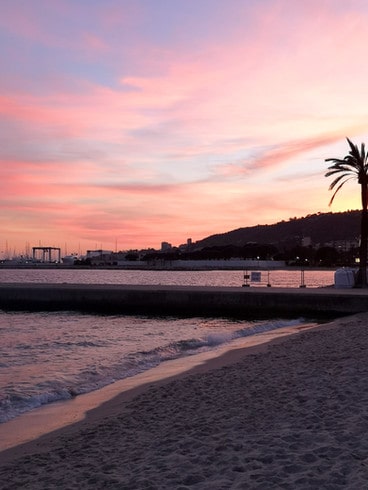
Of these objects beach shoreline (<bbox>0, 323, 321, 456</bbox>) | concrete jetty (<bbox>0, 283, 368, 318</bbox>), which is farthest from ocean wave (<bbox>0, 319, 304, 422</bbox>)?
concrete jetty (<bbox>0, 283, 368, 318</bbox>)

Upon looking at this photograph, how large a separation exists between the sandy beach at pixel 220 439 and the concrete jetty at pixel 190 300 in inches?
818

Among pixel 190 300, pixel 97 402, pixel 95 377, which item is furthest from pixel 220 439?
pixel 190 300

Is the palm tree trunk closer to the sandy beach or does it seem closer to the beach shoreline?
the beach shoreline

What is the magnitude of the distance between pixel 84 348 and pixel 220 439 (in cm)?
1375

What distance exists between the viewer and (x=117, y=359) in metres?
17.2

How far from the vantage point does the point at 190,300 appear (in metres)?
37.0

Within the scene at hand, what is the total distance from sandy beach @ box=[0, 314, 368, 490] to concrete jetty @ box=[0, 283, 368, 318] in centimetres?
2077

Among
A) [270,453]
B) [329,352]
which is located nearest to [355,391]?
[270,453]

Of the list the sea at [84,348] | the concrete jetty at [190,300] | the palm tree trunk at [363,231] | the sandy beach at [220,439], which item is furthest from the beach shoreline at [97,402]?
the palm tree trunk at [363,231]

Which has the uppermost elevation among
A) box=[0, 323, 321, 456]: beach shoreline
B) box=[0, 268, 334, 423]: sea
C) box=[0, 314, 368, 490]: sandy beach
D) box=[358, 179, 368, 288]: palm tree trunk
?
box=[358, 179, 368, 288]: palm tree trunk

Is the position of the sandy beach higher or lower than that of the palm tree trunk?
lower

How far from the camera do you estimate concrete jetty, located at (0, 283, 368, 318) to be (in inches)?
1270

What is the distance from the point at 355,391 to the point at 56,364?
1002cm

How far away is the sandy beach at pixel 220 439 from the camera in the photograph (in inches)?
223
